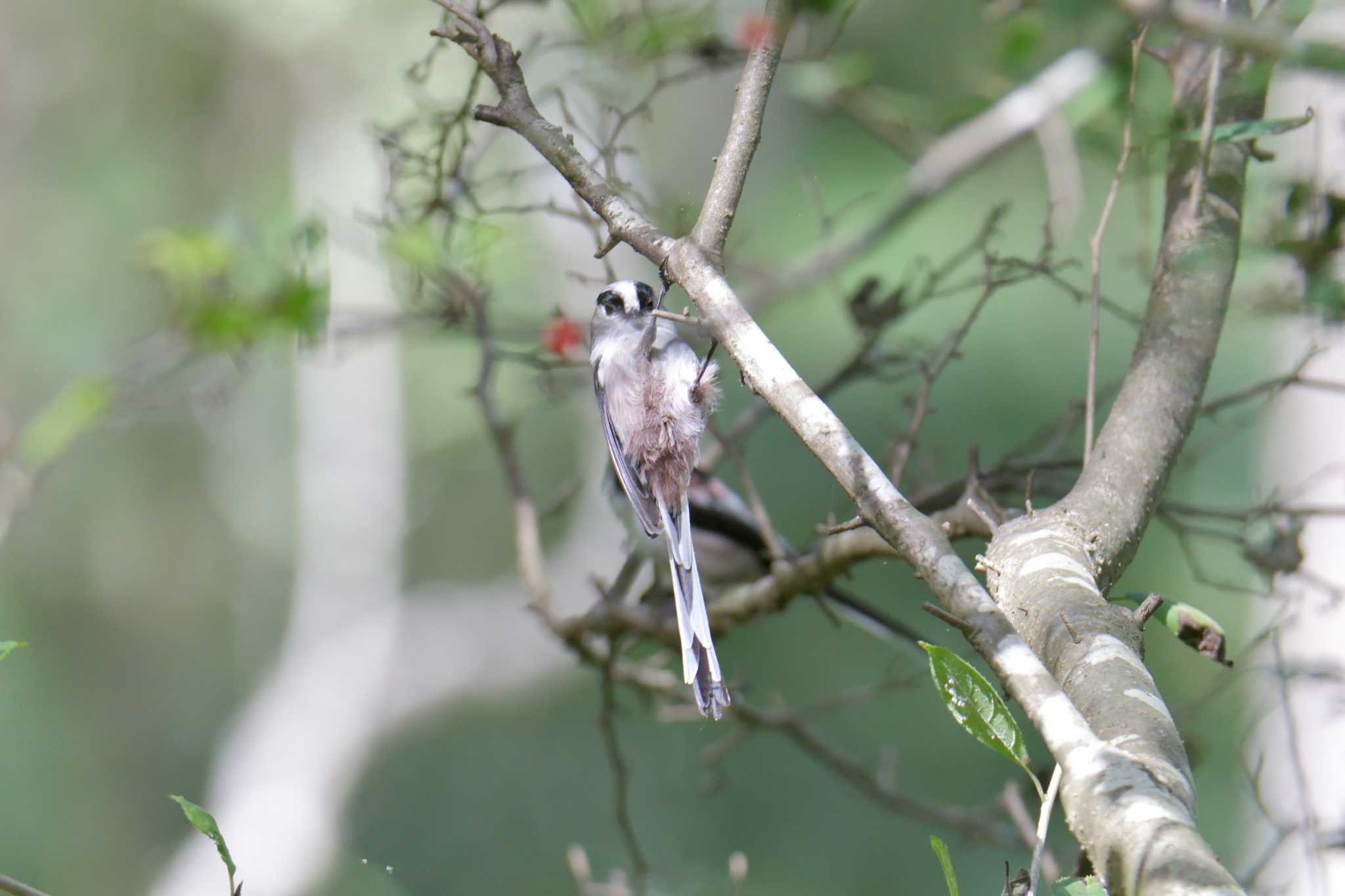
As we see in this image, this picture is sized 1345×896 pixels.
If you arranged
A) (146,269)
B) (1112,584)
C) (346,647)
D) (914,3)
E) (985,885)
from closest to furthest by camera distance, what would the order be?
(1112,584) → (146,269) → (985,885) → (346,647) → (914,3)

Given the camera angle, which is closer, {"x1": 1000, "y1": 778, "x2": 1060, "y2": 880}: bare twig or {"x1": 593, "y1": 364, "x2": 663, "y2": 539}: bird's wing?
{"x1": 1000, "y1": 778, "x2": 1060, "y2": 880}: bare twig

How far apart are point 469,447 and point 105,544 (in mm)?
3324

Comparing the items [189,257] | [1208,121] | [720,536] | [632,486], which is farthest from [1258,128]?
[189,257]

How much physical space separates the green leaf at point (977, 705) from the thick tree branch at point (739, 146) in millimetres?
442

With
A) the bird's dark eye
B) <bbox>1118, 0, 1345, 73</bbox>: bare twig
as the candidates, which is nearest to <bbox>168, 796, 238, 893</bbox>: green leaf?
<bbox>1118, 0, 1345, 73</bbox>: bare twig

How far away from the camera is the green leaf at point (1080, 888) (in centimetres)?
87

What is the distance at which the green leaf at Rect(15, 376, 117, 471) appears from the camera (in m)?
2.38

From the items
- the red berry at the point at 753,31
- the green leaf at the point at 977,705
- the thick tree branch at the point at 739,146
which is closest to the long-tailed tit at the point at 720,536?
the red berry at the point at 753,31

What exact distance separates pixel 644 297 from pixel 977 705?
3.96 ft

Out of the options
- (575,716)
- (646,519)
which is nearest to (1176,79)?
(646,519)

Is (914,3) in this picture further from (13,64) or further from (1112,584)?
(1112,584)

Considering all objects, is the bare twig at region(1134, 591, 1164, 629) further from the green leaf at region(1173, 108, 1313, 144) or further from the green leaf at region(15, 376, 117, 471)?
the green leaf at region(15, 376, 117, 471)

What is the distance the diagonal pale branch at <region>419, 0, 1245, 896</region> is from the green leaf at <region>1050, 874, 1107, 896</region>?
0.10 meters

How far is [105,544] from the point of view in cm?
933
